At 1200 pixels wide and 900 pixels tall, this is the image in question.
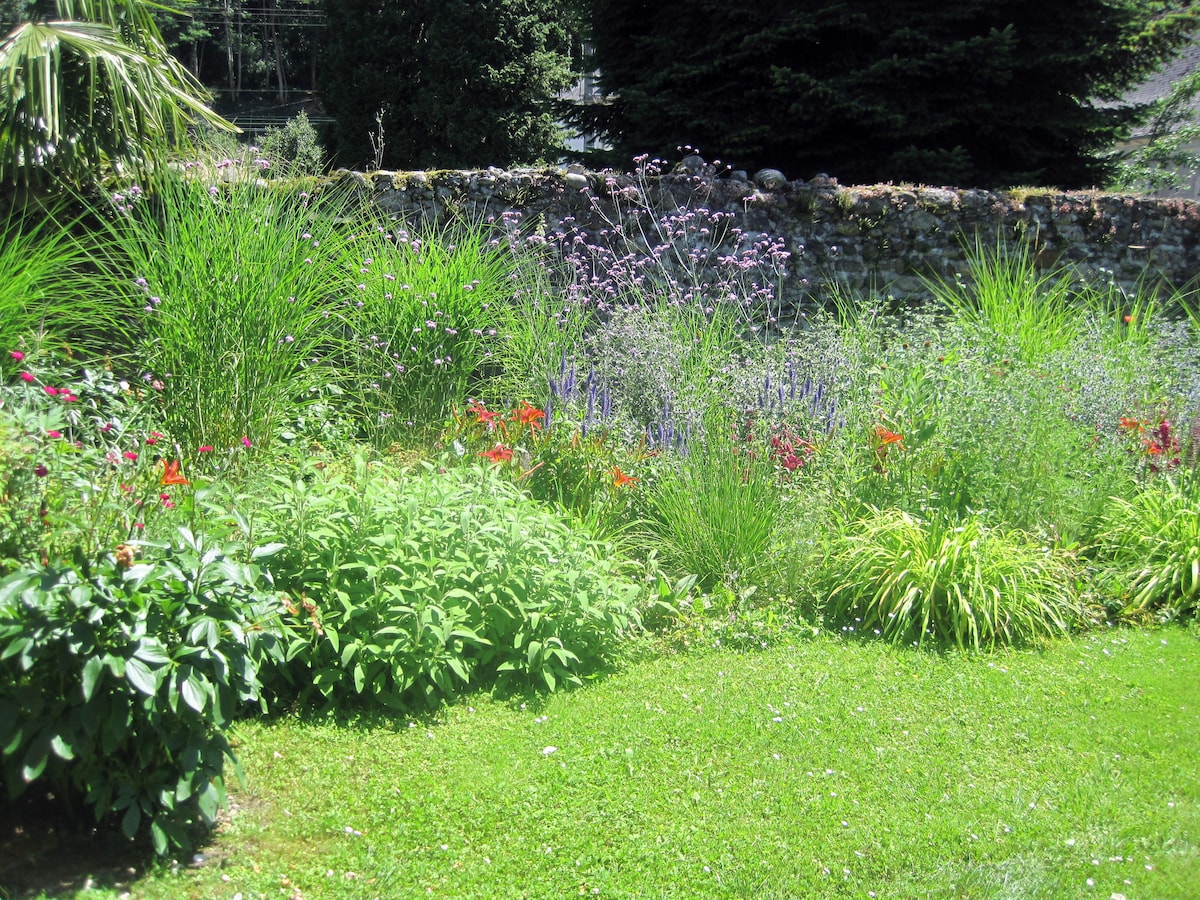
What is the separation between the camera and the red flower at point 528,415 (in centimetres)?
506

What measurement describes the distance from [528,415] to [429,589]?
1.53 meters

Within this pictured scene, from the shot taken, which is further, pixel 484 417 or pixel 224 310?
pixel 484 417

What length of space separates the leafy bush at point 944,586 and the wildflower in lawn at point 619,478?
3.49 ft

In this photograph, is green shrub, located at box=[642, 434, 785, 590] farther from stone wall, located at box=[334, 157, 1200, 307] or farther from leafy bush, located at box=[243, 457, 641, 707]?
stone wall, located at box=[334, 157, 1200, 307]

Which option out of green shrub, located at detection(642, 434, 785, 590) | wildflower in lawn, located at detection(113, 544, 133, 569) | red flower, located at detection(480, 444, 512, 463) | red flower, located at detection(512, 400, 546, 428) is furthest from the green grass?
red flower, located at detection(512, 400, 546, 428)

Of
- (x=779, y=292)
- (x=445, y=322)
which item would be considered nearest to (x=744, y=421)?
(x=445, y=322)

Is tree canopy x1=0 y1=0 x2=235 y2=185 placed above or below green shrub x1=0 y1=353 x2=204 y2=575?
above

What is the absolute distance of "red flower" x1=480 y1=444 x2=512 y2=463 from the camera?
4750mm

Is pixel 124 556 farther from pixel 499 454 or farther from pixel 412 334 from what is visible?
pixel 412 334

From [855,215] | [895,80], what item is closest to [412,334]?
[855,215]

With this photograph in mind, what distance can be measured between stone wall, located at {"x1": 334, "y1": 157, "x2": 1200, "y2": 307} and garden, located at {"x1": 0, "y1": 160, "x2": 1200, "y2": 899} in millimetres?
1020

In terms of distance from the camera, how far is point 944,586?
15.2ft

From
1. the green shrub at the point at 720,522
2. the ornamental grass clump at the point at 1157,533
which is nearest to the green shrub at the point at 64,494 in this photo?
the green shrub at the point at 720,522

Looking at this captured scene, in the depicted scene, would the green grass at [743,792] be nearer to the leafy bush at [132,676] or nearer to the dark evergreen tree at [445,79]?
the leafy bush at [132,676]
